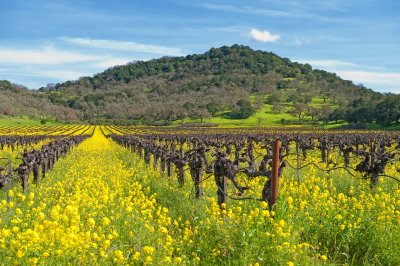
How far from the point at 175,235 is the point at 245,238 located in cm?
264

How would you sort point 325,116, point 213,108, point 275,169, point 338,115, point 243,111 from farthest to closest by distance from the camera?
point 213,108
point 243,111
point 325,116
point 338,115
point 275,169

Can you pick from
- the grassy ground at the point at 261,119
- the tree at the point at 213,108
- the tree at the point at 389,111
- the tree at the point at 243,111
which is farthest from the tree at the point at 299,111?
the tree at the point at 389,111

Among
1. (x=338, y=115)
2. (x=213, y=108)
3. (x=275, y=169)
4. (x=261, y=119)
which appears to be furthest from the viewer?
(x=213, y=108)

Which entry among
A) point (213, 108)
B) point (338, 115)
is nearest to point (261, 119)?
point (338, 115)

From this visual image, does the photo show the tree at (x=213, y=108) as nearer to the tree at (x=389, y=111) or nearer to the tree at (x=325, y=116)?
the tree at (x=325, y=116)

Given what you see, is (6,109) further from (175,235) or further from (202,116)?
(175,235)

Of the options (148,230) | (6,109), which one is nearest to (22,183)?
(148,230)

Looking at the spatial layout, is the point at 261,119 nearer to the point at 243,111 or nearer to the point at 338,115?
the point at 243,111

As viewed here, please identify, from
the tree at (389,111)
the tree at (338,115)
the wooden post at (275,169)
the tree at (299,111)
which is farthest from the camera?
the tree at (299,111)

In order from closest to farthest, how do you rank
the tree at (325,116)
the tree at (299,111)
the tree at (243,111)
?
1. the tree at (325,116)
2. the tree at (299,111)
3. the tree at (243,111)

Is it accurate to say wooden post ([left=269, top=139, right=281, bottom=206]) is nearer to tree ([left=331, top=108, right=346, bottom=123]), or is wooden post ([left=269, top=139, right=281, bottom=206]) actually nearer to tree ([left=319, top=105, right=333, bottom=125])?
tree ([left=319, top=105, right=333, bottom=125])

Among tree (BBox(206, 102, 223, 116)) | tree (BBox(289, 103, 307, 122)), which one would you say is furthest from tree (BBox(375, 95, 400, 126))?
tree (BBox(206, 102, 223, 116))

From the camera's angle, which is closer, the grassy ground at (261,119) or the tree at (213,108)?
the grassy ground at (261,119)

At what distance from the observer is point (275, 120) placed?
431 feet
